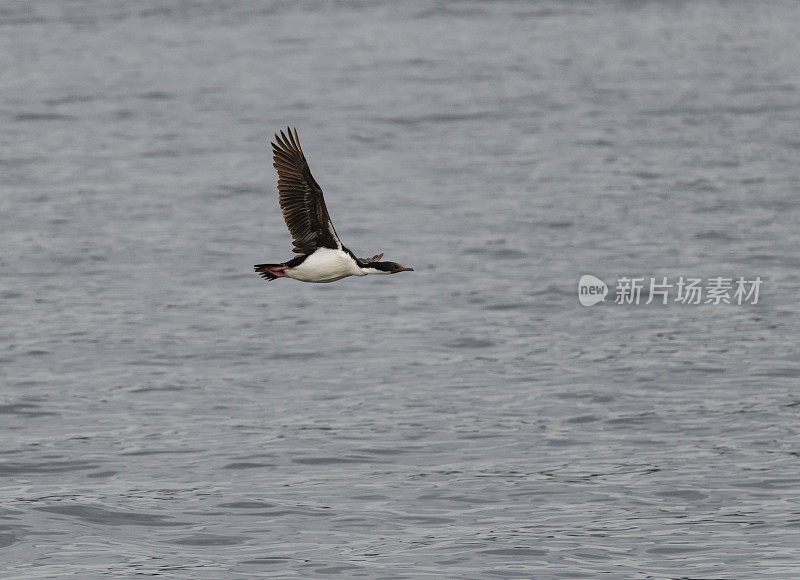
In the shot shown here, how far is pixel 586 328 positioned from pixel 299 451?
8.47 metres

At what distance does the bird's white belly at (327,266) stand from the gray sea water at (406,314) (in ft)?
17.4

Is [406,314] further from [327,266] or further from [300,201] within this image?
[327,266]

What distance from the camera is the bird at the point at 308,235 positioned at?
14.5m

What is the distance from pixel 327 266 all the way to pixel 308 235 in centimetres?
64

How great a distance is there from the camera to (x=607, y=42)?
190ft

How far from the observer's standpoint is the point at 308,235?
595 inches

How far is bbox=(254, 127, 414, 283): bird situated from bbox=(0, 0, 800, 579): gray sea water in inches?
208

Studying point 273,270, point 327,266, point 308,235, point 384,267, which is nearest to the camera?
point 273,270

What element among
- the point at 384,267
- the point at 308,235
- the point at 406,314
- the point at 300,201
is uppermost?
the point at 300,201

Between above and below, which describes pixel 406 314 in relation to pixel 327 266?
below

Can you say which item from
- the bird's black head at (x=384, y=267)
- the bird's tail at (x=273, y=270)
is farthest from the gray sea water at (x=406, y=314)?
the bird's tail at (x=273, y=270)

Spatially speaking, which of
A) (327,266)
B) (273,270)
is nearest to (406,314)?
(327,266)

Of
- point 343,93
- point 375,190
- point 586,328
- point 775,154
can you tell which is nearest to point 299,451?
point 586,328

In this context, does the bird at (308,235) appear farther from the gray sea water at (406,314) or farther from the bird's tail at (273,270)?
the gray sea water at (406,314)
